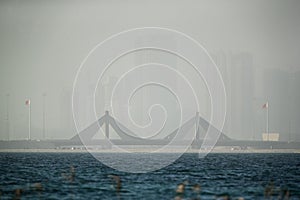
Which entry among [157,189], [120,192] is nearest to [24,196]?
[120,192]

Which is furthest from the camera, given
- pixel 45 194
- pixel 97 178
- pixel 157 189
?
pixel 97 178

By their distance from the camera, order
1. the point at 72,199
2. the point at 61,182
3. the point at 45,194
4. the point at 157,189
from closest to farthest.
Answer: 1. the point at 72,199
2. the point at 45,194
3. the point at 157,189
4. the point at 61,182

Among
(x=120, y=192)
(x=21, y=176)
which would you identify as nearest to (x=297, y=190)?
(x=120, y=192)

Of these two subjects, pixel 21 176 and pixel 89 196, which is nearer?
pixel 89 196

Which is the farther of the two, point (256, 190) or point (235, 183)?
point (235, 183)

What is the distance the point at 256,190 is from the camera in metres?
103

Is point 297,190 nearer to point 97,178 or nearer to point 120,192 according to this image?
point 120,192

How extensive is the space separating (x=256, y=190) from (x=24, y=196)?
28854 mm

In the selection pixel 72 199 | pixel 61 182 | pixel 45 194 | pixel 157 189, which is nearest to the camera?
pixel 72 199

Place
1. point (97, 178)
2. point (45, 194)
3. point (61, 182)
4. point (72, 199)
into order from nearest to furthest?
1. point (72, 199)
2. point (45, 194)
3. point (61, 182)
4. point (97, 178)

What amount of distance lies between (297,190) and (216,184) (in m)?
14.8

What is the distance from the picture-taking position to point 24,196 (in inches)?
3620

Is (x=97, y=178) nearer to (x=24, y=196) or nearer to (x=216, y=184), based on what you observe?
(x=216, y=184)

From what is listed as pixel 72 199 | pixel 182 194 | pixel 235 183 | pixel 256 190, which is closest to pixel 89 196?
pixel 72 199
